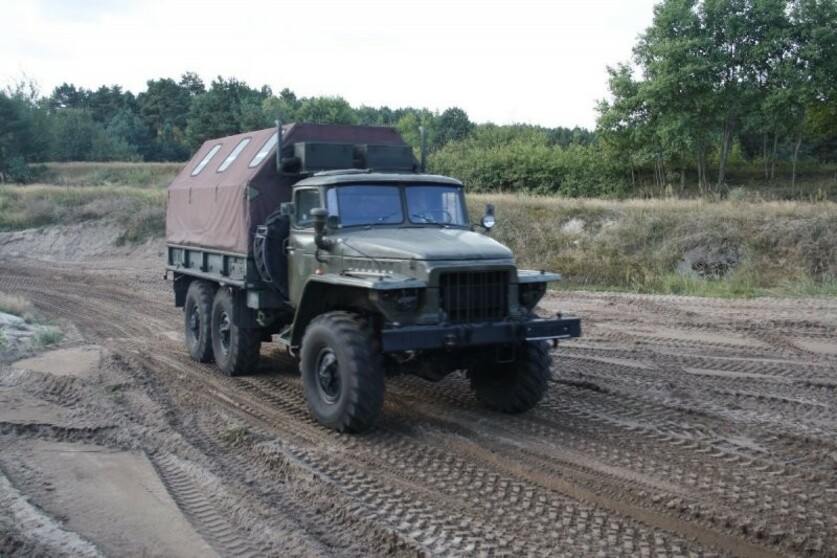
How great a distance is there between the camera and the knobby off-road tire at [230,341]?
10109 mm

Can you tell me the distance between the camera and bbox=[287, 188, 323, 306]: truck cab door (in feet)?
28.4

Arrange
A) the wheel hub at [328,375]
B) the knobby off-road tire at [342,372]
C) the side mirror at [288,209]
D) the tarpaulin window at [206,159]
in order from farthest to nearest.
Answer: the tarpaulin window at [206,159] → the side mirror at [288,209] → the wheel hub at [328,375] → the knobby off-road tire at [342,372]

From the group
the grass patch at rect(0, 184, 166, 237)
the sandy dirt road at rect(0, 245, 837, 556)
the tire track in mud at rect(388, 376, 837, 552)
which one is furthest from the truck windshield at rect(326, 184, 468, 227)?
the grass patch at rect(0, 184, 166, 237)

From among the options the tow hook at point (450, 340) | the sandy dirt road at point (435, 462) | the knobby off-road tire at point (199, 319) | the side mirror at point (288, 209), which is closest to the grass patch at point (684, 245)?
the sandy dirt road at point (435, 462)

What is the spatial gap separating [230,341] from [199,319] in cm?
116

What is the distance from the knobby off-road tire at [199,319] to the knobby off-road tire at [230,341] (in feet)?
0.96

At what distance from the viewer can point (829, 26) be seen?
126 ft

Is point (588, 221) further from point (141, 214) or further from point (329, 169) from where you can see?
point (141, 214)

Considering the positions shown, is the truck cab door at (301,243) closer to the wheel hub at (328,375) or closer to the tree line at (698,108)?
the wheel hub at (328,375)

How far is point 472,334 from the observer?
709 cm

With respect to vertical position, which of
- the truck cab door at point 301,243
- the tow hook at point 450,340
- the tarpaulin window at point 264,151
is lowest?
the tow hook at point 450,340

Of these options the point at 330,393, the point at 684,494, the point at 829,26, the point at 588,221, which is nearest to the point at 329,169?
the point at 330,393

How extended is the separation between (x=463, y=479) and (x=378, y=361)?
1.47 meters

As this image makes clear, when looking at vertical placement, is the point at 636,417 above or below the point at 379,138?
below
